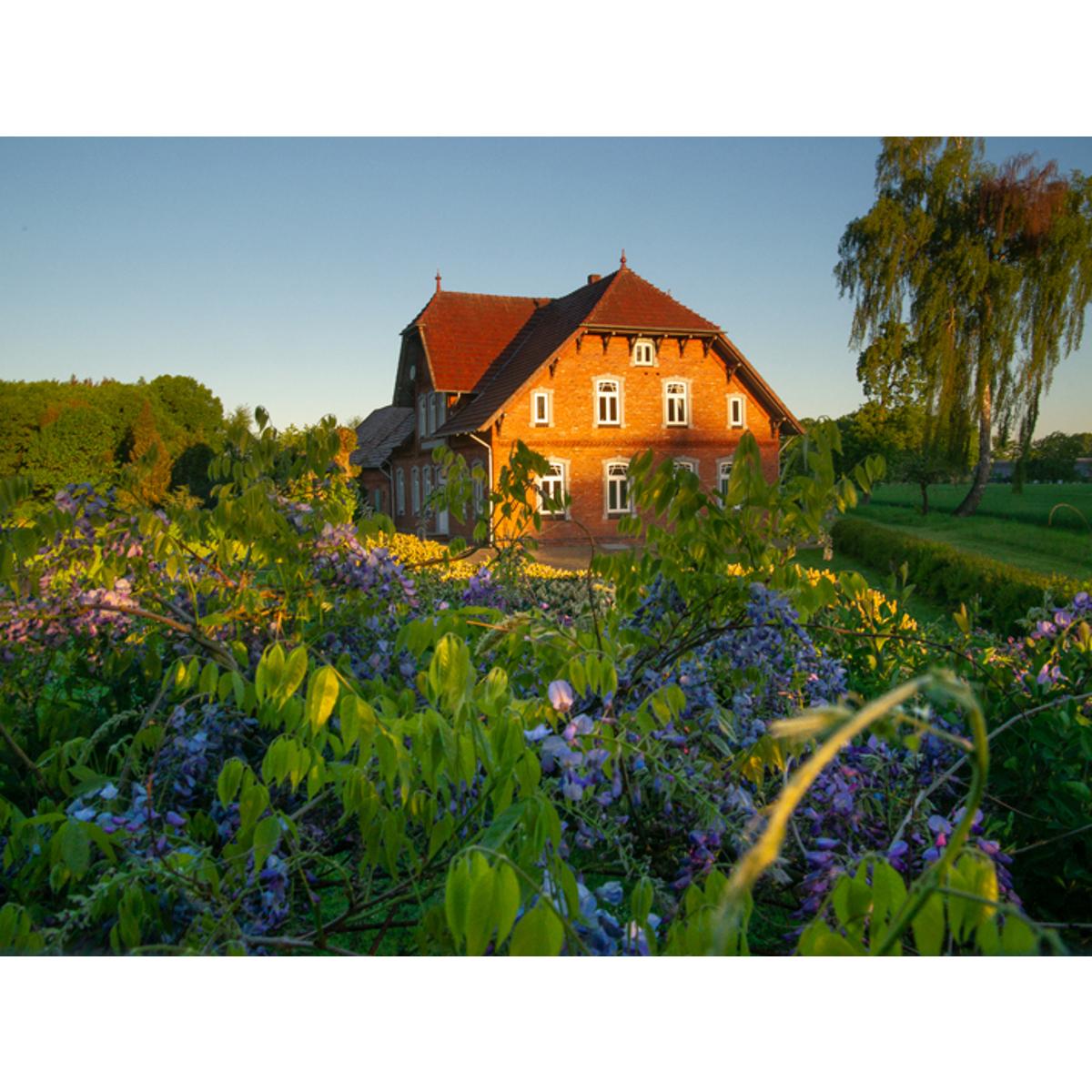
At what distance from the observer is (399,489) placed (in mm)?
8812

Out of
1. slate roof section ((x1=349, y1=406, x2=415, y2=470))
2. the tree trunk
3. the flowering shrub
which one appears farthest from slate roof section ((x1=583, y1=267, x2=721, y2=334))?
the flowering shrub

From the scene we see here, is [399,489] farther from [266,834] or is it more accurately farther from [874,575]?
[266,834]

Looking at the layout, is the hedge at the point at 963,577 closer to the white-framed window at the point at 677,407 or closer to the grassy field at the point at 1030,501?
the grassy field at the point at 1030,501

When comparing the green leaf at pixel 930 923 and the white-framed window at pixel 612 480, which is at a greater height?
the white-framed window at pixel 612 480

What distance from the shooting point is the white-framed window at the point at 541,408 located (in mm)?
7484

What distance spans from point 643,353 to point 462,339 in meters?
1.88

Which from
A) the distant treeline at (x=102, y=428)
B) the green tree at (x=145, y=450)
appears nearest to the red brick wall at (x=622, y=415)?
the distant treeline at (x=102, y=428)

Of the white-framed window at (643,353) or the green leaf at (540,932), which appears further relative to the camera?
→ the white-framed window at (643,353)

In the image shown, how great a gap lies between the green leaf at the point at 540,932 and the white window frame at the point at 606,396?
6387 millimetres

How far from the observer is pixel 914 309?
4.81 m

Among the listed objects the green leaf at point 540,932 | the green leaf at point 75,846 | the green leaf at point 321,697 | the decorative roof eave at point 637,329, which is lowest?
the green leaf at point 75,846

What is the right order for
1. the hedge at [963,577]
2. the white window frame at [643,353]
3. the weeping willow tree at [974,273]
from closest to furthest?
the weeping willow tree at [974,273], the hedge at [963,577], the white window frame at [643,353]

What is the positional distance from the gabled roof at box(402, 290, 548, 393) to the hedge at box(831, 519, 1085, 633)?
12.4 ft
